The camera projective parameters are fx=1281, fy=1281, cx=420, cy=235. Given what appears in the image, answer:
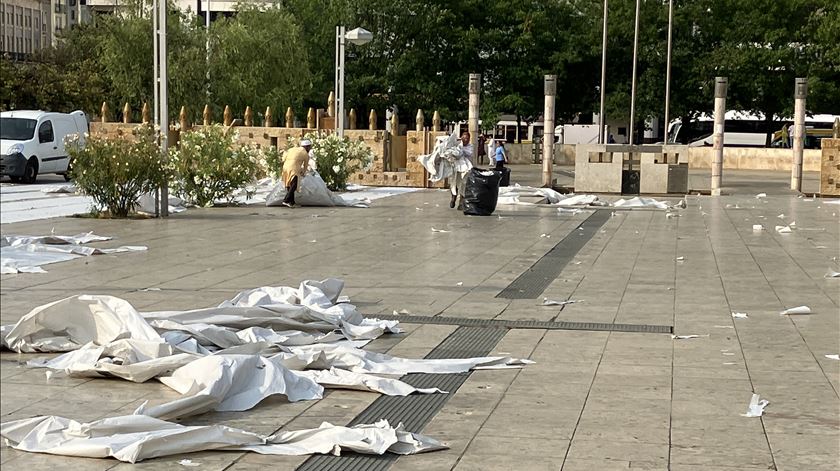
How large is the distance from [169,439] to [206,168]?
733 inches

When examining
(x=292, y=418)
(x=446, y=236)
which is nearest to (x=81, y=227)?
(x=446, y=236)

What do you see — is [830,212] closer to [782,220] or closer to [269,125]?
[782,220]

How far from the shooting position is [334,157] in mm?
30562

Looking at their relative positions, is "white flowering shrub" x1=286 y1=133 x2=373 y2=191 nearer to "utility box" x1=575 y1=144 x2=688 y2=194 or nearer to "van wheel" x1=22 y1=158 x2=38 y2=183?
"van wheel" x1=22 y1=158 x2=38 y2=183

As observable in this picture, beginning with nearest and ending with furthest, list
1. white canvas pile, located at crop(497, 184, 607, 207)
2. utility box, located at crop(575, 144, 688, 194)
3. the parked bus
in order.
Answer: white canvas pile, located at crop(497, 184, 607, 207)
utility box, located at crop(575, 144, 688, 194)
the parked bus

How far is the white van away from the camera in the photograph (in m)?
32.1

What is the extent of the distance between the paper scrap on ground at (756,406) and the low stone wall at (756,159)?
48670 mm

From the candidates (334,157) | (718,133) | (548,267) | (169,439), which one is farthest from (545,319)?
(718,133)

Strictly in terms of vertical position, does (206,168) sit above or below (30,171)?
above

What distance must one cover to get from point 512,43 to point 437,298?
174ft

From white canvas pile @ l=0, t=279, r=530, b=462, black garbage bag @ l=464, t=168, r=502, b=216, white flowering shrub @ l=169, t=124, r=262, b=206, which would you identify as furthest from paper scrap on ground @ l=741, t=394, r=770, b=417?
white flowering shrub @ l=169, t=124, r=262, b=206

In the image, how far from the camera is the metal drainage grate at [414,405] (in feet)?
20.5

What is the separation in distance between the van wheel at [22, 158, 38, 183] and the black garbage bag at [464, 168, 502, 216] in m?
13.8

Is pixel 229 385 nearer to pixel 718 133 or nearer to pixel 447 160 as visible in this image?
pixel 447 160
